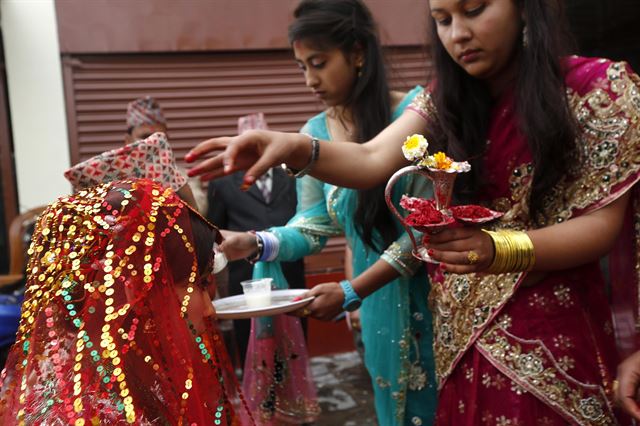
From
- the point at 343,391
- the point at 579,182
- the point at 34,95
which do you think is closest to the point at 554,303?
the point at 579,182

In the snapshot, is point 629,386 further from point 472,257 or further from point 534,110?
point 534,110

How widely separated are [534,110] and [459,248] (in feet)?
1.44

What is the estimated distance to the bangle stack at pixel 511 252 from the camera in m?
1.26

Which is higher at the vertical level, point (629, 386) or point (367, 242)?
point (367, 242)

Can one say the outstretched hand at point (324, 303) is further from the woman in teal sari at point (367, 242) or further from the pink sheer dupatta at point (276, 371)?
the pink sheer dupatta at point (276, 371)

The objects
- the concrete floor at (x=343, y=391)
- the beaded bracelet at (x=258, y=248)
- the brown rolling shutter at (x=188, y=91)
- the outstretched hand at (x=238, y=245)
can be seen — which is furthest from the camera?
the brown rolling shutter at (x=188, y=91)

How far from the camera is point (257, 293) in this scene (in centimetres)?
202

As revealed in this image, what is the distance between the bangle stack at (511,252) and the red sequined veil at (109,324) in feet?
2.04

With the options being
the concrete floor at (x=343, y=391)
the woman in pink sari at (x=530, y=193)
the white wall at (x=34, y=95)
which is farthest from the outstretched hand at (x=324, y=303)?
the white wall at (x=34, y=95)

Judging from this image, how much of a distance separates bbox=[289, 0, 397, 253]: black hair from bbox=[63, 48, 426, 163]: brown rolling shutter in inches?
98.8

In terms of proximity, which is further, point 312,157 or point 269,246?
point 269,246

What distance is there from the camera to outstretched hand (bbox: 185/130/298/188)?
1.24 metres

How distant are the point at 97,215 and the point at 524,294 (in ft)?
3.19

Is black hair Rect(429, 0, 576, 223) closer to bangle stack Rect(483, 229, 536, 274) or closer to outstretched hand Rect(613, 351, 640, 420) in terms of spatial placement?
bangle stack Rect(483, 229, 536, 274)
